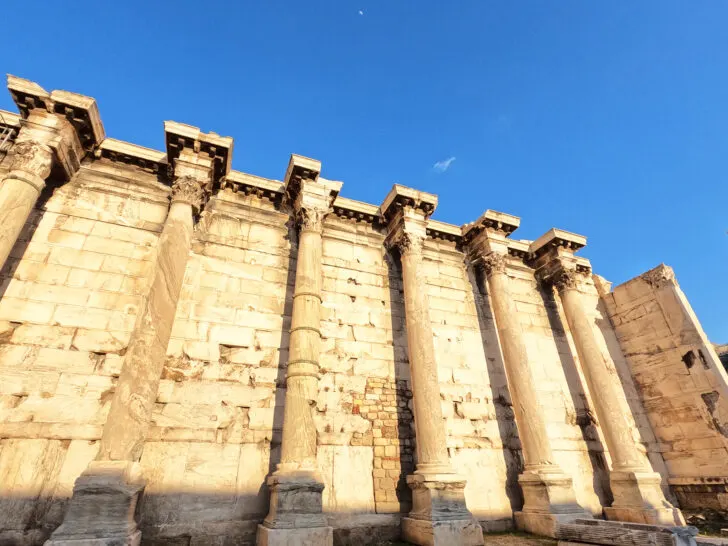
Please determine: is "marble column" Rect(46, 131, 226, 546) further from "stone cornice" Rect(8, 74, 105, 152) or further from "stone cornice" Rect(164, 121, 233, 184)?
"stone cornice" Rect(8, 74, 105, 152)

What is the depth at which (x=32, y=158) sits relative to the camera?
6438mm

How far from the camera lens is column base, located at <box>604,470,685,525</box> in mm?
7514

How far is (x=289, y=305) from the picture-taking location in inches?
309

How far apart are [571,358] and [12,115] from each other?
1380cm

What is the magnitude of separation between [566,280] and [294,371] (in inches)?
318

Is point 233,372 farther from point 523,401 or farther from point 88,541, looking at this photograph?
point 523,401

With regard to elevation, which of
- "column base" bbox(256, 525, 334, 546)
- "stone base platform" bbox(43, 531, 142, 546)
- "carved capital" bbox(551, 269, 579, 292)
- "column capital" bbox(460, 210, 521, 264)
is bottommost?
"column base" bbox(256, 525, 334, 546)

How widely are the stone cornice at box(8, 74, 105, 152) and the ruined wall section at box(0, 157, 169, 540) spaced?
3.19 ft

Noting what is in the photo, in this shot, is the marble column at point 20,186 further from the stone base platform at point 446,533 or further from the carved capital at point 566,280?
the carved capital at point 566,280

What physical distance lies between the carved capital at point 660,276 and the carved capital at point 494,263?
15.2 feet

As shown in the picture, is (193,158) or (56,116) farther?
(193,158)

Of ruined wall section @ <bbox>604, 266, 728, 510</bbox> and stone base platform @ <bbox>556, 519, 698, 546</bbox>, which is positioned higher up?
ruined wall section @ <bbox>604, 266, 728, 510</bbox>

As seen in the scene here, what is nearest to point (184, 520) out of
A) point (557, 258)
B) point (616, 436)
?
point (616, 436)

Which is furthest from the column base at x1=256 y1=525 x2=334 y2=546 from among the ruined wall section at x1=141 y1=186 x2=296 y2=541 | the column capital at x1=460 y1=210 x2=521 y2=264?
the column capital at x1=460 y1=210 x2=521 y2=264
